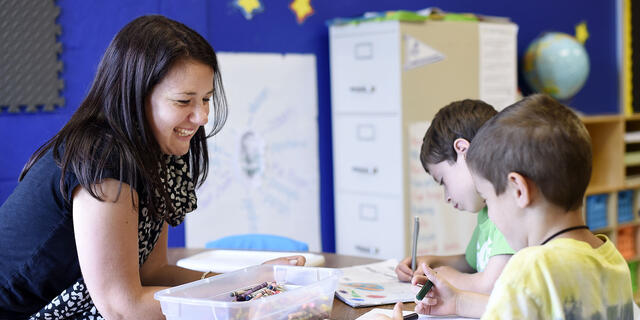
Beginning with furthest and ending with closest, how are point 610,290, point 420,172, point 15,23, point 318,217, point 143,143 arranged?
point 318,217 < point 420,172 < point 15,23 < point 143,143 < point 610,290

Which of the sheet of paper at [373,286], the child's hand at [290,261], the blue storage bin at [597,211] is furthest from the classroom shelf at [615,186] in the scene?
the child's hand at [290,261]

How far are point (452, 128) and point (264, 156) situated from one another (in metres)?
1.59

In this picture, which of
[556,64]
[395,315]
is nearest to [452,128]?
[395,315]

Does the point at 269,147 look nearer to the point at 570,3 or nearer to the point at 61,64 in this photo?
the point at 61,64

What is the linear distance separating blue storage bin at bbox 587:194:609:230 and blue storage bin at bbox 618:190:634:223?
0.54 feet

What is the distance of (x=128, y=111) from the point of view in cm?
124

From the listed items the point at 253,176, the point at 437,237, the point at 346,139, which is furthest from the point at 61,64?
the point at 437,237

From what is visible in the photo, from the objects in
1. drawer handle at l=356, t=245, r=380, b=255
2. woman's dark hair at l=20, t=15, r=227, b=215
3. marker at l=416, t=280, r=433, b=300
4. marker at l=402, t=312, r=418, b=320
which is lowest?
drawer handle at l=356, t=245, r=380, b=255

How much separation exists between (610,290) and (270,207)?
217 centimetres

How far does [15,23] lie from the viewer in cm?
232

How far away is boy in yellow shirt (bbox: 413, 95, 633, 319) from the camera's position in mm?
887

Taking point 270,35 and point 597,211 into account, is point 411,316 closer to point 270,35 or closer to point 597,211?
point 270,35

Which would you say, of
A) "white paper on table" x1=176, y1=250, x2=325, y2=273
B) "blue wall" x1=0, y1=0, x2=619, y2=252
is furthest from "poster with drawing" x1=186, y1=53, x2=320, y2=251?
"white paper on table" x1=176, y1=250, x2=325, y2=273

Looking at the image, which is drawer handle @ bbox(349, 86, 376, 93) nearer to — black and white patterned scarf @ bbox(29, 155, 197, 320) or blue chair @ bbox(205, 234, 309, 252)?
blue chair @ bbox(205, 234, 309, 252)
